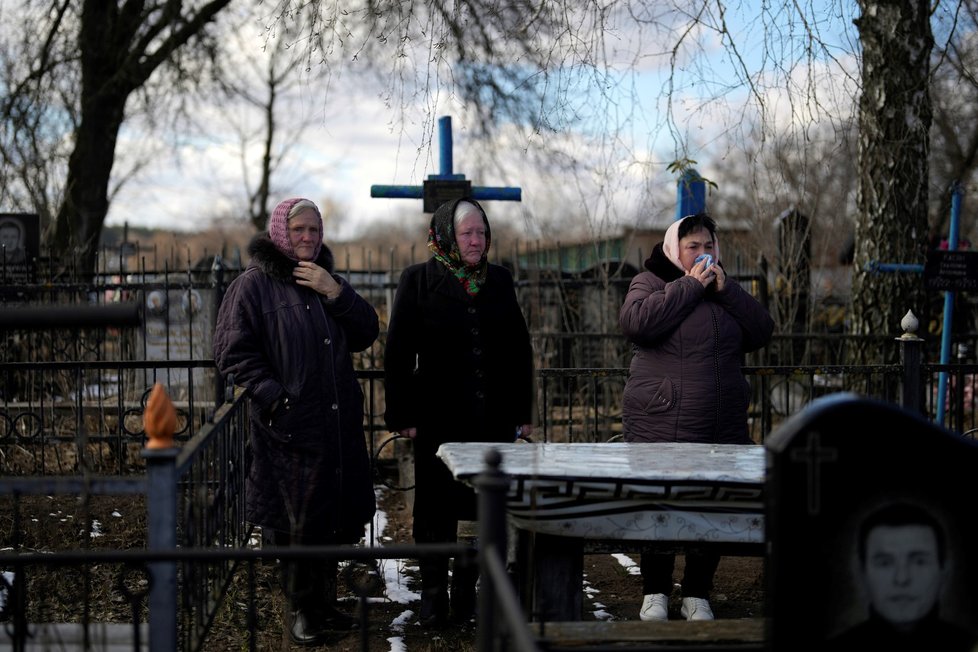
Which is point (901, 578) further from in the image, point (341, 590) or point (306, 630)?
point (341, 590)

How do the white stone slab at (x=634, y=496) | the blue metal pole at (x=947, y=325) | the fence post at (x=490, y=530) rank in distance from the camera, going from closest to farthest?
1. the fence post at (x=490, y=530)
2. the white stone slab at (x=634, y=496)
3. the blue metal pole at (x=947, y=325)

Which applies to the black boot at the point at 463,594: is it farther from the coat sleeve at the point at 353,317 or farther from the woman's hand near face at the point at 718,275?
the woman's hand near face at the point at 718,275

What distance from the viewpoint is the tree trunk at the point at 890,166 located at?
6.82 metres

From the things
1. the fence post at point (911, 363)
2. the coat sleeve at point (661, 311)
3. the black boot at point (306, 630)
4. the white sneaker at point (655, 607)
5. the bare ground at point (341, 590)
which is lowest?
the bare ground at point (341, 590)

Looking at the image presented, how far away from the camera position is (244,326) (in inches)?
153

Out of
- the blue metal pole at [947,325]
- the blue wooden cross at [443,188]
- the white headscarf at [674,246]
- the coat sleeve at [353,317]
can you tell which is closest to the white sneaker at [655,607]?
the white headscarf at [674,246]

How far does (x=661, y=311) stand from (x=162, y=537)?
6.72 ft

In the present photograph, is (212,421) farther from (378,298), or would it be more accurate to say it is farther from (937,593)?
(378,298)

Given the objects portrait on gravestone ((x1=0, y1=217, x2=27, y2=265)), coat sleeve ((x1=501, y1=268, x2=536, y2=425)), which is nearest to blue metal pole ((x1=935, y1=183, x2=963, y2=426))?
coat sleeve ((x1=501, y1=268, x2=536, y2=425))

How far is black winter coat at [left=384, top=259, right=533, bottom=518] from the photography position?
163 inches

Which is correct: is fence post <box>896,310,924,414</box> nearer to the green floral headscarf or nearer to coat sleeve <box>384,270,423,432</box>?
the green floral headscarf

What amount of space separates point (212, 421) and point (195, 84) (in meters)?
11.6

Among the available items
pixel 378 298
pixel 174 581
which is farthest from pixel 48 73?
pixel 174 581

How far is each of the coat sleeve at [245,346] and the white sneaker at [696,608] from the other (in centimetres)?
179
